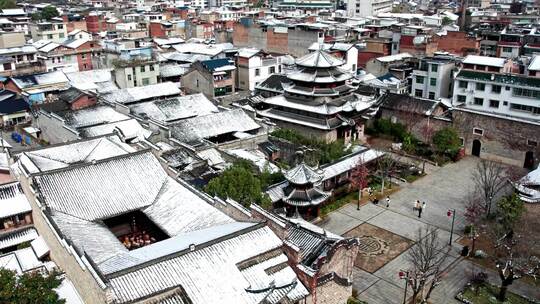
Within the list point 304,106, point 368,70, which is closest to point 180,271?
point 304,106

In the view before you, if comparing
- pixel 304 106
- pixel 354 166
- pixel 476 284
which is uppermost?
pixel 304 106

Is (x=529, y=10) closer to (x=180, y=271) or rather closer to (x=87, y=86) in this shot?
(x=87, y=86)

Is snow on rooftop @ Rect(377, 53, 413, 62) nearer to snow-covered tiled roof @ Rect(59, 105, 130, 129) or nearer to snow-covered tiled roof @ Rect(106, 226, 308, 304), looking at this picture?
snow-covered tiled roof @ Rect(59, 105, 130, 129)

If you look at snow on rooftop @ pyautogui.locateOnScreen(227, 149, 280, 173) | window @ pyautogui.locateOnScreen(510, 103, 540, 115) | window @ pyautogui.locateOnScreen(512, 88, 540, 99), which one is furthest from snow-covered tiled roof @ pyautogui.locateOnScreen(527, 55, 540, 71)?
snow on rooftop @ pyautogui.locateOnScreen(227, 149, 280, 173)

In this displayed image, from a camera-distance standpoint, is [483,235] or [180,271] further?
[483,235]

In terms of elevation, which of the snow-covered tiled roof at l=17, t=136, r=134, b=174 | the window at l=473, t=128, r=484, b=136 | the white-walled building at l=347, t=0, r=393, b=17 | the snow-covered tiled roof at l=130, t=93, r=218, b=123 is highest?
the white-walled building at l=347, t=0, r=393, b=17

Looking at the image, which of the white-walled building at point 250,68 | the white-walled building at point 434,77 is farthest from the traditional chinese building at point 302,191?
the white-walled building at point 250,68

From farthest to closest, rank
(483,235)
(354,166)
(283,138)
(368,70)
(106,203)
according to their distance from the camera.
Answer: (368,70), (283,138), (354,166), (483,235), (106,203)
